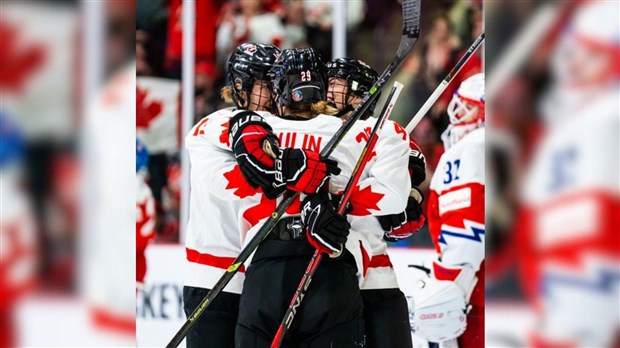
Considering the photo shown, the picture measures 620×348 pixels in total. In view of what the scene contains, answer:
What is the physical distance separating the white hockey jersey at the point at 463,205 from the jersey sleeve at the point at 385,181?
1.14m

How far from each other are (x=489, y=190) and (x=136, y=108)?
1912mm

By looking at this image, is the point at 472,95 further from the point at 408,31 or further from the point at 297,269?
the point at 297,269

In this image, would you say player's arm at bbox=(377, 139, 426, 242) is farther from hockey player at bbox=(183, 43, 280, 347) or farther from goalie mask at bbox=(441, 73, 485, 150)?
goalie mask at bbox=(441, 73, 485, 150)

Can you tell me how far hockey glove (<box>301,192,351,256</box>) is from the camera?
2.78 metres

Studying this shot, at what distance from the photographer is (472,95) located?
420cm

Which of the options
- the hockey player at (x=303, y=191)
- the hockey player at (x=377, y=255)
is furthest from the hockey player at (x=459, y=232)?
the hockey player at (x=303, y=191)

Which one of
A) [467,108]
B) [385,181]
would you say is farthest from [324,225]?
[467,108]

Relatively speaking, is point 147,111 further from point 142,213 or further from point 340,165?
point 340,165

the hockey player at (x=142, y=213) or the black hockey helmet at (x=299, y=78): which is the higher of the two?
the black hockey helmet at (x=299, y=78)

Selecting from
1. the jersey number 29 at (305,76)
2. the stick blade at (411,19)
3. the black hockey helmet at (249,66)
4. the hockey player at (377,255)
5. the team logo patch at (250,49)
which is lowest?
the hockey player at (377,255)

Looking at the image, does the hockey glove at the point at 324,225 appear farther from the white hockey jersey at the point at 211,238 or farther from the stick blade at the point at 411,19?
the stick blade at the point at 411,19

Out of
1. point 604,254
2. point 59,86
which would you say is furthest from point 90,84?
point 604,254

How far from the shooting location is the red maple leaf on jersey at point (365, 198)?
9.64 feet

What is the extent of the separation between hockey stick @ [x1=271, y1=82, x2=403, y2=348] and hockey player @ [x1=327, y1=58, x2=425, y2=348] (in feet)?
1.27
